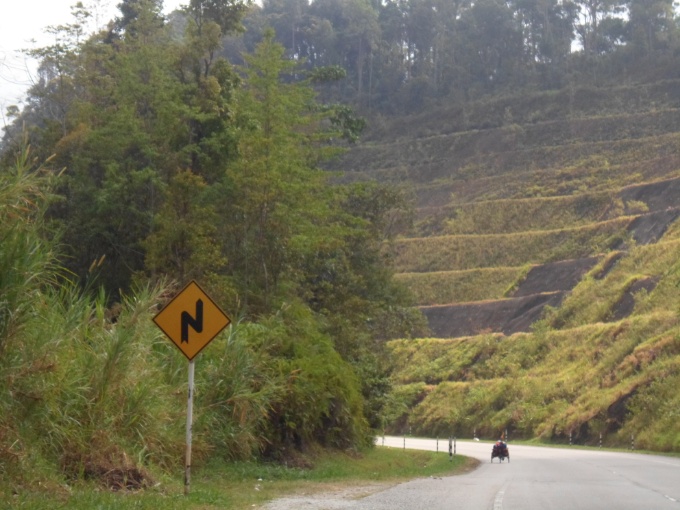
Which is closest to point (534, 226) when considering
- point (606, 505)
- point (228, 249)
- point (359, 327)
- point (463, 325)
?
point (463, 325)

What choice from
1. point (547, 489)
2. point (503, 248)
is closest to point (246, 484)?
point (547, 489)

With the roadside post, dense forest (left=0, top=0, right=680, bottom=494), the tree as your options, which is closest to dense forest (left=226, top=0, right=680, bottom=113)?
the tree

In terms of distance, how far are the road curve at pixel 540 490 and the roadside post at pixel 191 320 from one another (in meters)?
2.86

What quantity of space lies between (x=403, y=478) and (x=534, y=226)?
6394cm

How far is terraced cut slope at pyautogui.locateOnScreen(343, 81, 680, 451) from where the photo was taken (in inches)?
1844

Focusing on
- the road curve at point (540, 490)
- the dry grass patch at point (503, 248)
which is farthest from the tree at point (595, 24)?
the road curve at point (540, 490)

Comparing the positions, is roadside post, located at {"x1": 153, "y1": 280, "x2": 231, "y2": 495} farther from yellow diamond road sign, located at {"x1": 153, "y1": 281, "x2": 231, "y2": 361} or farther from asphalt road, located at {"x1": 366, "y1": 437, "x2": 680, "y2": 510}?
asphalt road, located at {"x1": 366, "y1": 437, "x2": 680, "y2": 510}

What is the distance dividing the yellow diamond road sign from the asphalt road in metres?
3.49

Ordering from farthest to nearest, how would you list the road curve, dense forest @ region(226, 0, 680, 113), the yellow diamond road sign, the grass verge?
dense forest @ region(226, 0, 680, 113), the road curve, the yellow diamond road sign, the grass verge

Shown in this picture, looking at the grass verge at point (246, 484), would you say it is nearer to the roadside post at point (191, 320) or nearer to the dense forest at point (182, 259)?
the dense forest at point (182, 259)

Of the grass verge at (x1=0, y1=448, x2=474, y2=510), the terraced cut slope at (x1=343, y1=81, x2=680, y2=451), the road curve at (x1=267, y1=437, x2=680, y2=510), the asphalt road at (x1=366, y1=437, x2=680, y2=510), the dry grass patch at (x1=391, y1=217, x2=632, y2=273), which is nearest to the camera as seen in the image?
the grass verge at (x1=0, y1=448, x2=474, y2=510)

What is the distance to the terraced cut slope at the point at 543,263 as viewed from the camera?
154 ft

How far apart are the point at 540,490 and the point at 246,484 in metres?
5.52

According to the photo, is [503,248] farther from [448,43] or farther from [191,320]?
[191,320]
